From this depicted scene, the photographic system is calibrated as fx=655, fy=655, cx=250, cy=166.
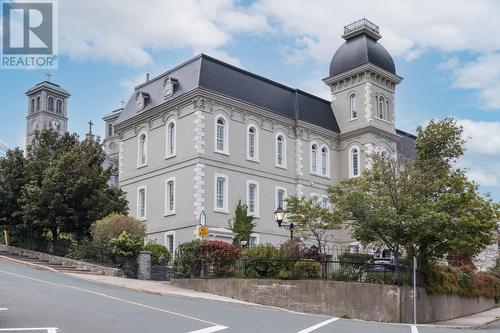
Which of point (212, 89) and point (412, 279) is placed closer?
point (412, 279)

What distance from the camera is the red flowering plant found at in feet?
88.5

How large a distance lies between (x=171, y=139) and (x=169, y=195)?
3.54 meters

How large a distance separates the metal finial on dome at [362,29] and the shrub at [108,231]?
25.0 metres

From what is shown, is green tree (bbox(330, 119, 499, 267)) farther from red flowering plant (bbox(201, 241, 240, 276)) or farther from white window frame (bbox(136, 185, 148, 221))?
white window frame (bbox(136, 185, 148, 221))

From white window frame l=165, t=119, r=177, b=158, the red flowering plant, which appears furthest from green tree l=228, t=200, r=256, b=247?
white window frame l=165, t=119, r=177, b=158

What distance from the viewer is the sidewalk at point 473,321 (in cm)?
2522

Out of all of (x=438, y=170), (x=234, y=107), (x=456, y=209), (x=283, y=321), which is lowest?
(x=283, y=321)

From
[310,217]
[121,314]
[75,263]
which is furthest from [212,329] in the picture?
[75,263]

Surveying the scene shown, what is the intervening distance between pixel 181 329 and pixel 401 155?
1762cm

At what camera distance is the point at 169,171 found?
134 ft

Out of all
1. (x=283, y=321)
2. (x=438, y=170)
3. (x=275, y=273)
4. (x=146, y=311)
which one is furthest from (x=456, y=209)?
(x=146, y=311)

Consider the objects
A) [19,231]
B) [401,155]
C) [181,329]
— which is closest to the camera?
[181,329]

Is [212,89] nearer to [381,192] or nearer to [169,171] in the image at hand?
[169,171]

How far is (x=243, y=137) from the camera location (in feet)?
136
